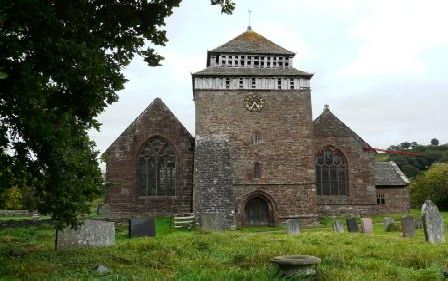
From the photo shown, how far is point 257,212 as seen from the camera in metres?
30.2

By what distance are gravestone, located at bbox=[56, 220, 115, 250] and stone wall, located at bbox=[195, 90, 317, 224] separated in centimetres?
1575

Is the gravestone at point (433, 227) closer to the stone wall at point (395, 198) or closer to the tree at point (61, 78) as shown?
the tree at point (61, 78)

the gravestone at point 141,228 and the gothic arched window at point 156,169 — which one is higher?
the gothic arched window at point 156,169

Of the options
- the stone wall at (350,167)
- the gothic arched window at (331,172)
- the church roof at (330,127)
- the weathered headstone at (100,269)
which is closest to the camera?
the weathered headstone at (100,269)

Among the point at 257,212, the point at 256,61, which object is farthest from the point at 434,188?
the point at 256,61

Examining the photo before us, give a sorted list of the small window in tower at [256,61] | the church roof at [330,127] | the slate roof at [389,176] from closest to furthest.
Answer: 1. the small window in tower at [256,61]
2. the church roof at [330,127]
3. the slate roof at [389,176]

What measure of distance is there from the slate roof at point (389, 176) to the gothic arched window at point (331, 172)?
123 inches

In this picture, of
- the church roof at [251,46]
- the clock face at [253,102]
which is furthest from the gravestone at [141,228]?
the church roof at [251,46]

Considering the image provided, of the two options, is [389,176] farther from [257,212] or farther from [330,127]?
[257,212]

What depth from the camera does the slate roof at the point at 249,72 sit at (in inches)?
1198

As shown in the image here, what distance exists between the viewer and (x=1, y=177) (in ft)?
27.1

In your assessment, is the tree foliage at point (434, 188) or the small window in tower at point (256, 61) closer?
the small window in tower at point (256, 61)

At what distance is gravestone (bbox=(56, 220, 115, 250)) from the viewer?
1324 centimetres

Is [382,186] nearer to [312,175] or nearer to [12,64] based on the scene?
[312,175]
